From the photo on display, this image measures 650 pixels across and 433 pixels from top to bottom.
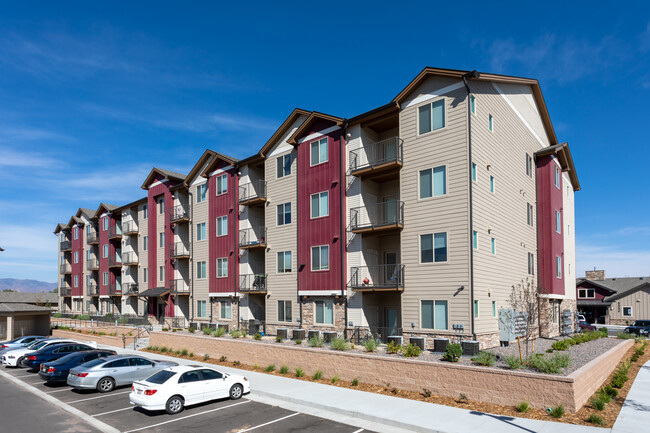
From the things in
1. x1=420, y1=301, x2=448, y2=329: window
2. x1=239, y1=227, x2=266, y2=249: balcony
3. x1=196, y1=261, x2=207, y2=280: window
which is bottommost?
x1=420, y1=301, x2=448, y2=329: window

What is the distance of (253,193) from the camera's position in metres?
34.7

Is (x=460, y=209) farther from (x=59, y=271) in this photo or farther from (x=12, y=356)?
(x=59, y=271)

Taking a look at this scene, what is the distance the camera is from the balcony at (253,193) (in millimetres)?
33250

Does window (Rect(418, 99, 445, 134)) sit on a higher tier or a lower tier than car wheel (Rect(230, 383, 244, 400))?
higher

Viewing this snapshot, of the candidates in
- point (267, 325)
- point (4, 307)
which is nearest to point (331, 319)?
point (267, 325)

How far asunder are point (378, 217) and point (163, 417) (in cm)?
1613

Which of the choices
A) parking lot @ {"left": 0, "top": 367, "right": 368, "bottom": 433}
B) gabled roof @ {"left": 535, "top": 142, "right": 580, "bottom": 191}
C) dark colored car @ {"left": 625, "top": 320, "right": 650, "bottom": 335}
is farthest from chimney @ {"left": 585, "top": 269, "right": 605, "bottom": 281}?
parking lot @ {"left": 0, "top": 367, "right": 368, "bottom": 433}

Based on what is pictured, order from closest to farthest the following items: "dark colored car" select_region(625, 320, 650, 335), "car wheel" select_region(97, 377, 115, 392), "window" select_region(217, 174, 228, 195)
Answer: "car wheel" select_region(97, 377, 115, 392), "window" select_region(217, 174, 228, 195), "dark colored car" select_region(625, 320, 650, 335)

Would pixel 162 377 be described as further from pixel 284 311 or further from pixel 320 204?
pixel 284 311

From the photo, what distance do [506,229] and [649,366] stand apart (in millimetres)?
9192

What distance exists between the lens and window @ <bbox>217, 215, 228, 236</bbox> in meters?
36.8

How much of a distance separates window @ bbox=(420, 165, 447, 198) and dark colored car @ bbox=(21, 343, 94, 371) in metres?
20.5

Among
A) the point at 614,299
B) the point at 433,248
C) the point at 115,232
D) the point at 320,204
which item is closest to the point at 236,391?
the point at 433,248

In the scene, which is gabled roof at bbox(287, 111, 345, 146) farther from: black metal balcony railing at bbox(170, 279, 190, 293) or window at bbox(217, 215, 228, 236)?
black metal balcony railing at bbox(170, 279, 190, 293)
